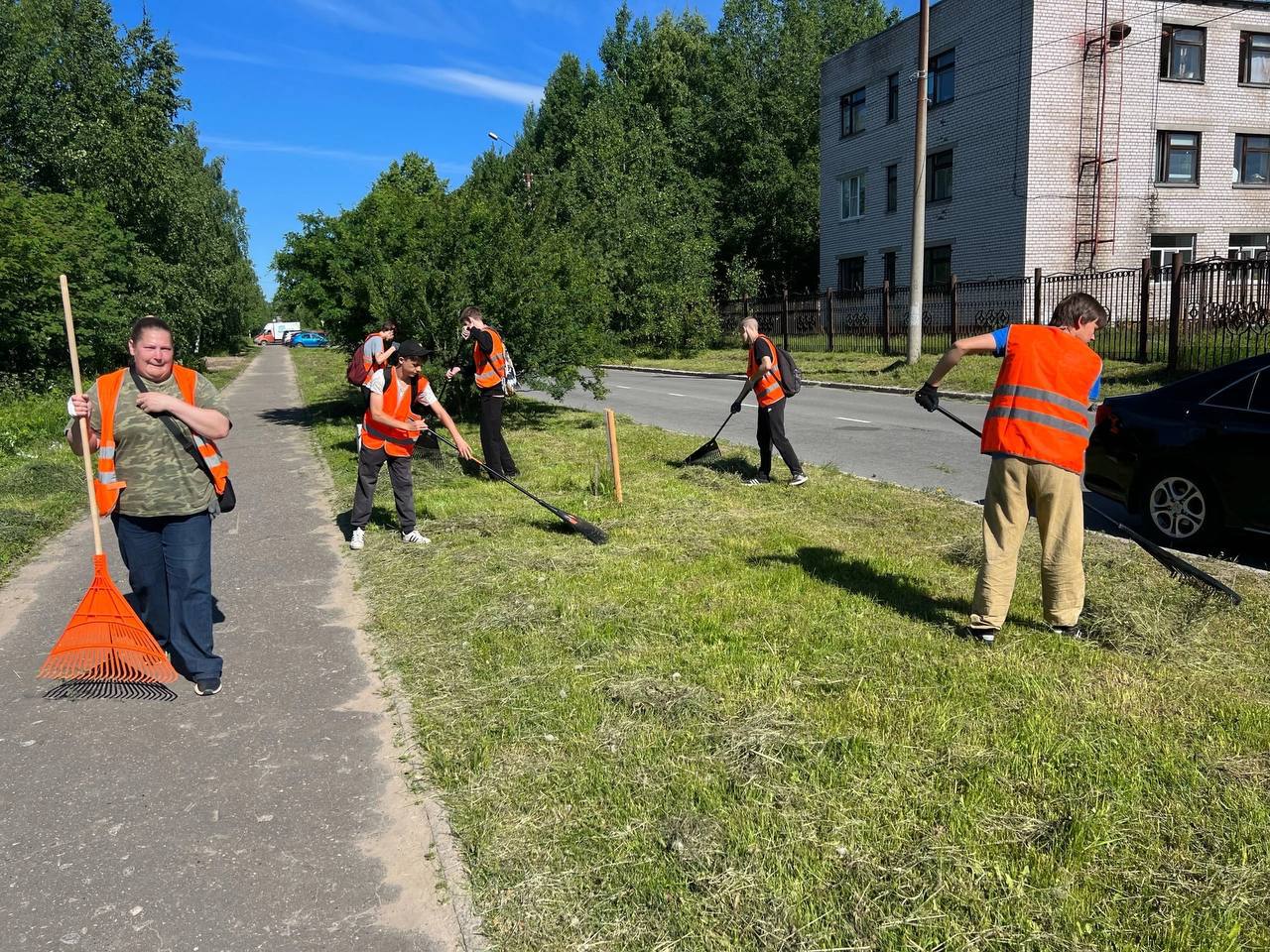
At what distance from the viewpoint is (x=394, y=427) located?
24.9 feet

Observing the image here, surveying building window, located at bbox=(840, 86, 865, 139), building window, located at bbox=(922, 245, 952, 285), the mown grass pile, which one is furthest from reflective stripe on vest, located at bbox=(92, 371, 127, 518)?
building window, located at bbox=(840, 86, 865, 139)

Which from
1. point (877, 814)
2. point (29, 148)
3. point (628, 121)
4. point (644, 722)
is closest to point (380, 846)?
point (644, 722)

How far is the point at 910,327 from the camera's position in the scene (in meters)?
21.8

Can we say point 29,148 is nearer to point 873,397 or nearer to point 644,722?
point 873,397

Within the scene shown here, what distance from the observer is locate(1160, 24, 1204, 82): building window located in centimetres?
2854

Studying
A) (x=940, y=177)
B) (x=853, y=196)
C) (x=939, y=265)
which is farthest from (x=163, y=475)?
(x=853, y=196)

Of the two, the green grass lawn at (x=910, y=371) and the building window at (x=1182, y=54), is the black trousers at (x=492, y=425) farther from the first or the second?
the building window at (x=1182, y=54)

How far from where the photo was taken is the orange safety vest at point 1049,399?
4.77 meters

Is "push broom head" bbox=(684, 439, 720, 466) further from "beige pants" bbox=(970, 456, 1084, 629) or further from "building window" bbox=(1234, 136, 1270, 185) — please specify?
"building window" bbox=(1234, 136, 1270, 185)

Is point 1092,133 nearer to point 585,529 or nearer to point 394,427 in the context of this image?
point 585,529

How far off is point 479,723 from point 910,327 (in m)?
19.5

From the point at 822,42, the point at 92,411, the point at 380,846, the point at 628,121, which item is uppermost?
the point at 822,42

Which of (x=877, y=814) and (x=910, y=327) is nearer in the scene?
(x=877, y=814)

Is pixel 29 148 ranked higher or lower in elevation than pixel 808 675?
higher
